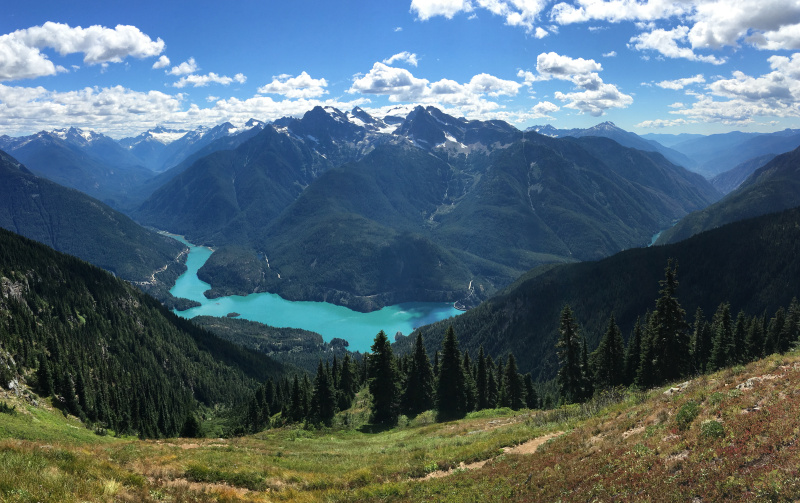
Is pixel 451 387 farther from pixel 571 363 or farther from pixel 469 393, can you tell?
pixel 571 363

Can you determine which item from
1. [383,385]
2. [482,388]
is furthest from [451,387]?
[482,388]

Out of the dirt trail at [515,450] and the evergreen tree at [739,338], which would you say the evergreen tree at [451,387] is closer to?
the dirt trail at [515,450]

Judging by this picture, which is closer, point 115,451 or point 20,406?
point 115,451

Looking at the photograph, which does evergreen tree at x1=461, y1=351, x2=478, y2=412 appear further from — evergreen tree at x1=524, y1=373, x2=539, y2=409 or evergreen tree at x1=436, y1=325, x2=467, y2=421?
evergreen tree at x1=524, y1=373, x2=539, y2=409

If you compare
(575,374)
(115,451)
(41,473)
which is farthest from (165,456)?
(575,374)

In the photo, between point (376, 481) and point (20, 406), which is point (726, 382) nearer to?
point (376, 481)

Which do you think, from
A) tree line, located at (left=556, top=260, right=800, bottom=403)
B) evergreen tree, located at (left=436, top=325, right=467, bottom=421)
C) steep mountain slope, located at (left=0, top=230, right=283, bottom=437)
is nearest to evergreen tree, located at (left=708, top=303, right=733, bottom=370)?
tree line, located at (left=556, top=260, right=800, bottom=403)
